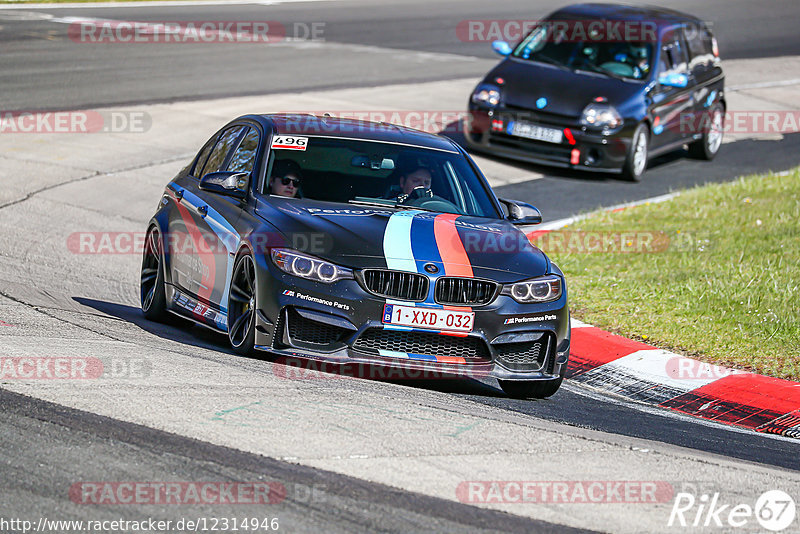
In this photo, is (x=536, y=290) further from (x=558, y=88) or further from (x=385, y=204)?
(x=558, y=88)

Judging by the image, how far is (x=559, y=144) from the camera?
50.2 feet

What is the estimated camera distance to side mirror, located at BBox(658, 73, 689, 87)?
1598 centimetres

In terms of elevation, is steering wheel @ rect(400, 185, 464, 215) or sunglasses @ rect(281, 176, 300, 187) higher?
sunglasses @ rect(281, 176, 300, 187)

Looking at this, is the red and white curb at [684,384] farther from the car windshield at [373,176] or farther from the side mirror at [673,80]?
the side mirror at [673,80]

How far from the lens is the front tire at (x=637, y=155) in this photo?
611 inches

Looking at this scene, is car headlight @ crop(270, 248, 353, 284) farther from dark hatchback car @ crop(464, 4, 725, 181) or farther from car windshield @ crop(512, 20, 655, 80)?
car windshield @ crop(512, 20, 655, 80)

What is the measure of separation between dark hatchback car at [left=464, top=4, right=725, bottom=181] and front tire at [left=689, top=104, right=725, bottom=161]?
4cm

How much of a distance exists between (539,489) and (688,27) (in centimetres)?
1356

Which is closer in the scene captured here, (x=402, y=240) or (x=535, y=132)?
(x=402, y=240)

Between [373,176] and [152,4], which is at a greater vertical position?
[373,176]
